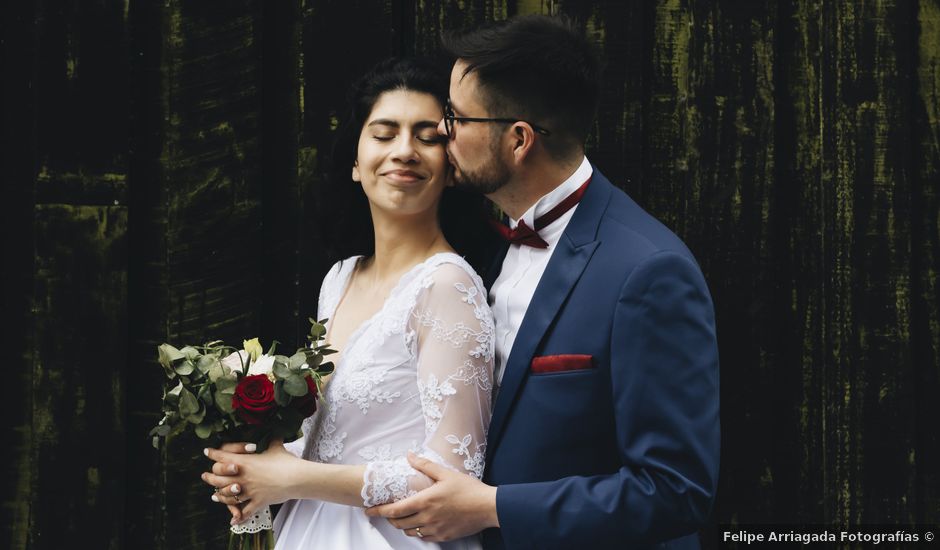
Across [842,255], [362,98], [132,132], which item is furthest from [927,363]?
[132,132]

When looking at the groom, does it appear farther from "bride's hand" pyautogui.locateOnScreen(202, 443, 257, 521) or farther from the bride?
"bride's hand" pyautogui.locateOnScreen(202, 443, 257, 521)

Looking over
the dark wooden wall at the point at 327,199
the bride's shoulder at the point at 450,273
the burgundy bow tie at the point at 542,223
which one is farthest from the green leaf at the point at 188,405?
the burgundy bow tie at the point at 542,223

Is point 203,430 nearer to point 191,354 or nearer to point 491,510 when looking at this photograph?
point 191,354

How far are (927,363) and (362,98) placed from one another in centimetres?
174

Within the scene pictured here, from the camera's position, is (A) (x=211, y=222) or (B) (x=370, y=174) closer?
(B) (x=370, y=174)

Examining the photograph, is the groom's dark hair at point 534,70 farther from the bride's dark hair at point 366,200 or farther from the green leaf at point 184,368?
the green leaf at point 184,368

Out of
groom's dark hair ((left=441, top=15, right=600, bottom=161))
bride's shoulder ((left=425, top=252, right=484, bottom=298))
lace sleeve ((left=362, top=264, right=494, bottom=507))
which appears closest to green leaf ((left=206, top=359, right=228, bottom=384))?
lace sleeve ((left=362, top=264, right=494, bottom=507))

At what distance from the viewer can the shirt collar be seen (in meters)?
2.33

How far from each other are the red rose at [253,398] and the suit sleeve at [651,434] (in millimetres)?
566

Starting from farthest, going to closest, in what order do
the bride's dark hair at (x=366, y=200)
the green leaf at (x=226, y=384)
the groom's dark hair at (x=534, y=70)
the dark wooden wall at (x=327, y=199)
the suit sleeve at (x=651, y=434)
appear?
the dark wooden wall at (x=327, y=199) → the bride's dark hair at (x=366, y=200) → the groom's dark hair at (x=534, y=70) → the green leaf at (x=226, y=384) → the suit sleeve at (x=651, y=434)

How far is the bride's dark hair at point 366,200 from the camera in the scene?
251 cm

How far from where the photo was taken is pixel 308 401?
2.23m

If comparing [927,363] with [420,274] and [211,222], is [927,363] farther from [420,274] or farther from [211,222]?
[211,222]

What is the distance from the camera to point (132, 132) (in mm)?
2900
